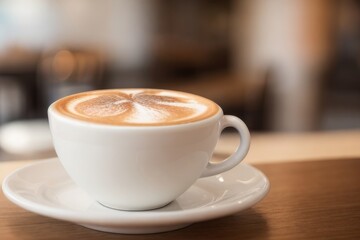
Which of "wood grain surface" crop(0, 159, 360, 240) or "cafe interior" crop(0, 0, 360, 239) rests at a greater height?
"wood grain surface" crop(0, 159, 360, 240)

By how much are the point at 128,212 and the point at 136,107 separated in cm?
8

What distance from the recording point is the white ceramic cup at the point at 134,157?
0.44 m

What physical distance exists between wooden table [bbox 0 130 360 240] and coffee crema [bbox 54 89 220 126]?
0.08m

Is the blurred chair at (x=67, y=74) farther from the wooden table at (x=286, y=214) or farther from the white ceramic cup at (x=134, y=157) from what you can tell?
the white ceramic cup at (x=134, y=157)

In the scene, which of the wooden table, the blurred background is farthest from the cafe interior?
the wooden table

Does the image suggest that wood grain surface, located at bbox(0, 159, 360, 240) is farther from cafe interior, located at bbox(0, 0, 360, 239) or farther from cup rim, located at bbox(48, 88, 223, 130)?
cafe interior, located at bbox(0, 0, 360, 239)

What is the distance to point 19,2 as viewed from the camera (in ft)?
12.8

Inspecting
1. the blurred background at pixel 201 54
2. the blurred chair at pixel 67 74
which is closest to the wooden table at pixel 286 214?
the blurred background at pixel 201 54

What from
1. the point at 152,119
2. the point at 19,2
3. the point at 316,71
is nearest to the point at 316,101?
the point at 316,71

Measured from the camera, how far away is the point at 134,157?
44cm

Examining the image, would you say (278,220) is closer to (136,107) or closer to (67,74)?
(136,107)

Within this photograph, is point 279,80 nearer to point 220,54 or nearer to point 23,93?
point 220,54

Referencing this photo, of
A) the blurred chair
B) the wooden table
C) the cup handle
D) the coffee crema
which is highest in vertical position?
the coffee crema

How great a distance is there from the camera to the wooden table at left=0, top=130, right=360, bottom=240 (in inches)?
17.6
